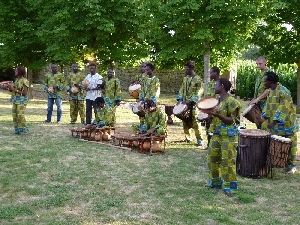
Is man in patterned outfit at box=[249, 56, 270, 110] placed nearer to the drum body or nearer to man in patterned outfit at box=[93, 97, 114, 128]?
man in patterned outfit at box=[93, 97, 114, 128]

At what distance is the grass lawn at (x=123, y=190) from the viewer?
673 cm

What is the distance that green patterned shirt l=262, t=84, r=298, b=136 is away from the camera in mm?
8994

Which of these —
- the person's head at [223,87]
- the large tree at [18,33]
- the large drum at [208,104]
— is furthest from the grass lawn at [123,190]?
the large tree at [18,33]

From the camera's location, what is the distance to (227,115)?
7438 mm

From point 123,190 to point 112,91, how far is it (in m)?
5.73

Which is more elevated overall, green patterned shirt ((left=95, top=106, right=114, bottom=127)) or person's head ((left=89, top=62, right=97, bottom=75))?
person's head ((left=89, top=62, right=97, bottom=75))

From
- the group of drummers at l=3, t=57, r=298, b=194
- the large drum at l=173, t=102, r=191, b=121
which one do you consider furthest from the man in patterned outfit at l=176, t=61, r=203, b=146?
the large drum at l=173, t=102, r=191, b=121

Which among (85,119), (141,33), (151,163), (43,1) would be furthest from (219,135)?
(43,1)

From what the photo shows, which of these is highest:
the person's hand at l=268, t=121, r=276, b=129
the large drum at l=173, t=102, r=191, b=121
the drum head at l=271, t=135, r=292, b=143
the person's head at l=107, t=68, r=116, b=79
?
the person's head at l=107, t=68, r=116, b=79

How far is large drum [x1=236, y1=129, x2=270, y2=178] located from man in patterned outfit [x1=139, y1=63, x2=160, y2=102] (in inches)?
116

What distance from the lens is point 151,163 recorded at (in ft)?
33.0

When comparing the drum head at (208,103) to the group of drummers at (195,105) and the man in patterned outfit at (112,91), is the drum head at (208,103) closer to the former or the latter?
the group of drummers at (195,105)

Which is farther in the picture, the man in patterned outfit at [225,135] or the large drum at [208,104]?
the man in patterned outfit at [225,135]

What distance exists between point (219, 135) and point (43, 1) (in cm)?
1656
